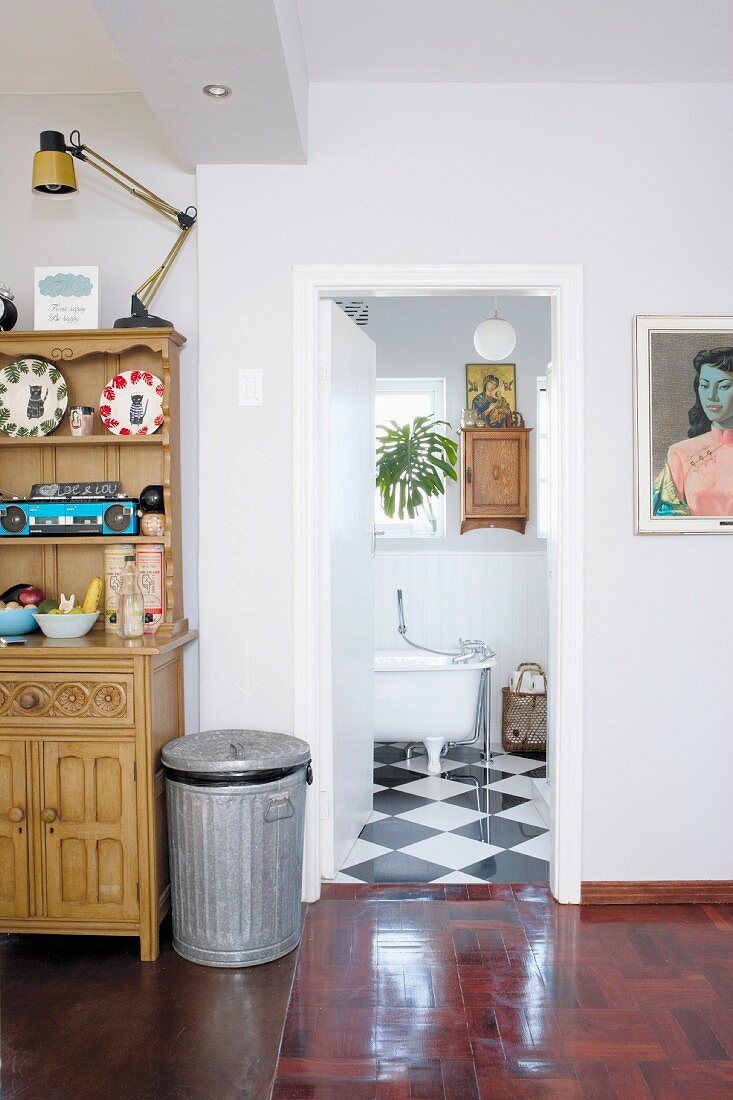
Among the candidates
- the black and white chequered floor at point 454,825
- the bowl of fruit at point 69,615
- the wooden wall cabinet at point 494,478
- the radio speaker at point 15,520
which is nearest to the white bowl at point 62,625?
the bowl of fruit at point 69,615

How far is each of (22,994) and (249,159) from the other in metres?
2.64

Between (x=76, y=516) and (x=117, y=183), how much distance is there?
1.18 metres

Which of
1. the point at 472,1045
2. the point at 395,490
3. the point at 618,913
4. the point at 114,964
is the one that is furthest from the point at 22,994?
the point at 395,490

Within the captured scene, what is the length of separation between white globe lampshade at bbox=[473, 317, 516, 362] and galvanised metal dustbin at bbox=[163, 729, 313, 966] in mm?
2868

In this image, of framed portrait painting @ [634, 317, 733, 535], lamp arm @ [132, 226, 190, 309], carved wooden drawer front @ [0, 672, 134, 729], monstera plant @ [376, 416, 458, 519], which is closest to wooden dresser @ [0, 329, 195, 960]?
carved wooden drawer front @ [0, 672, 134, 729]

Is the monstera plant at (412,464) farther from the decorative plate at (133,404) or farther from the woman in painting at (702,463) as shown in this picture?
the decorative plate at (133,404)

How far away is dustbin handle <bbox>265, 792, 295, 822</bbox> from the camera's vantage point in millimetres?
2625

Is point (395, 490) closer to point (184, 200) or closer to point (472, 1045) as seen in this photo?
point (184, 200)

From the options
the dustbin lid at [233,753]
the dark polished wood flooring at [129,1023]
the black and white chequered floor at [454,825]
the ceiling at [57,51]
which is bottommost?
the black and white chequered floor at [454,825]

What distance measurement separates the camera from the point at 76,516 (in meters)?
2.93

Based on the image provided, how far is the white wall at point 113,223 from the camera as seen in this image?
3100 mm

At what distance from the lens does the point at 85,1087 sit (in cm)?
202

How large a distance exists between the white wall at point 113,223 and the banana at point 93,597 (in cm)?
32

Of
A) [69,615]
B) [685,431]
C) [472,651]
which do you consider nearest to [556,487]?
[685,431]
